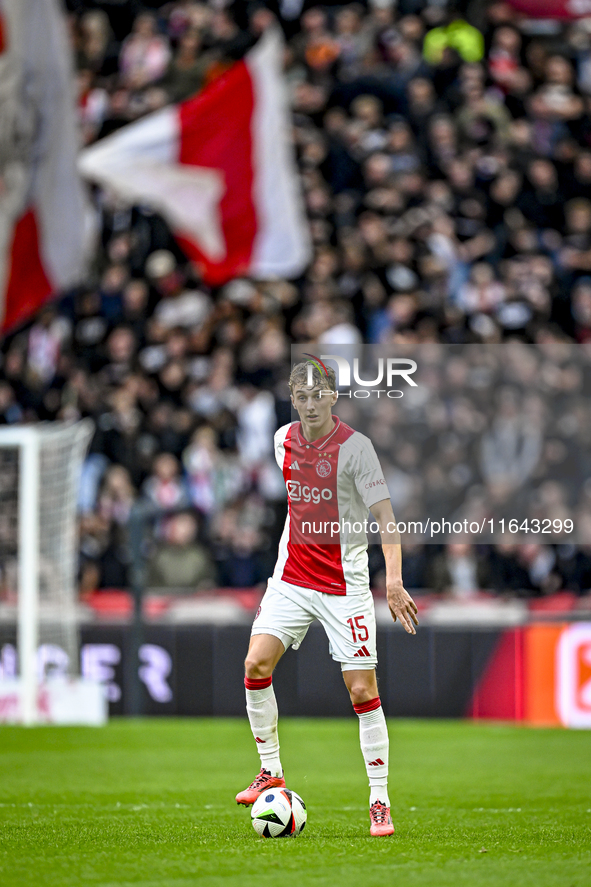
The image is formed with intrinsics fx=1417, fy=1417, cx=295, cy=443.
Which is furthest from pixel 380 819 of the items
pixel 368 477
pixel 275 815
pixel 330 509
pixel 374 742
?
pixel 368 477

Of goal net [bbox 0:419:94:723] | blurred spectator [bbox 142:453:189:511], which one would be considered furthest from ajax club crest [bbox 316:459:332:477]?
blurred spectator [bbox 142:453:189:511]

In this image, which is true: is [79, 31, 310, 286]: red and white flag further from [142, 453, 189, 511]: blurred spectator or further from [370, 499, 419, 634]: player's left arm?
[370, 499, 419, 634]: player's left arm

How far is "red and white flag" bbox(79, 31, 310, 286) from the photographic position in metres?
14.3

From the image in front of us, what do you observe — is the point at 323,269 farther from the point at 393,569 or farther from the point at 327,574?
the point at 393,569

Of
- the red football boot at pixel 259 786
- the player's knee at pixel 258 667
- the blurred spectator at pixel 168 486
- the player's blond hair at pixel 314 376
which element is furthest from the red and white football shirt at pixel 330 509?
the blurred spectator at pixel 168 486

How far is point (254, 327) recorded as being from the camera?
1628 cm

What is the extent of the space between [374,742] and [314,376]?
1600 millimetres

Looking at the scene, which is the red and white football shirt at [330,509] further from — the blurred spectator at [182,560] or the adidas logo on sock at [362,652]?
the blurred spectator at [182,560]

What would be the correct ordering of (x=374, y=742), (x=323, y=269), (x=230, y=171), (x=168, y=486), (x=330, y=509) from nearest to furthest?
(x=374, y=742) < (x=330, y=509) < (x=168, y=486) < (x=230, y=171) < (x=323, y=269)

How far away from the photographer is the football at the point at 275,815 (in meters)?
5.90

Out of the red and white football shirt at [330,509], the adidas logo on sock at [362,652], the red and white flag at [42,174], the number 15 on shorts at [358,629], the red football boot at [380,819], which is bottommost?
the red football boot at [380,819]

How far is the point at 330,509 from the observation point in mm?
6215

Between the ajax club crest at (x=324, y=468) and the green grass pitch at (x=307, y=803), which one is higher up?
the ajax club crest at (x=324, y=468)

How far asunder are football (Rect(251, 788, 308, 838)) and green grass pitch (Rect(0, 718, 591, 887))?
65 mm
